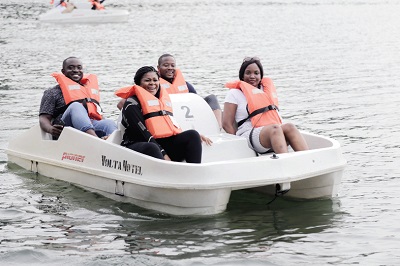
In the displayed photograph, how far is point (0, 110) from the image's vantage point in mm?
14898

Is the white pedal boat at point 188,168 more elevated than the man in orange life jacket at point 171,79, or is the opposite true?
the man in orange life jacket at point 171,79

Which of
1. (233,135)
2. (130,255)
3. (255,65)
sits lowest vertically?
(130,255)

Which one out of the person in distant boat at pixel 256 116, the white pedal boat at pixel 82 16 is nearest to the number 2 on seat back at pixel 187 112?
the person in distant boat at pixel 256 116

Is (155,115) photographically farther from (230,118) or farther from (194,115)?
(230,118)

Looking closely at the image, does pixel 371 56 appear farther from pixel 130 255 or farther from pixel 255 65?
pixel 130 255

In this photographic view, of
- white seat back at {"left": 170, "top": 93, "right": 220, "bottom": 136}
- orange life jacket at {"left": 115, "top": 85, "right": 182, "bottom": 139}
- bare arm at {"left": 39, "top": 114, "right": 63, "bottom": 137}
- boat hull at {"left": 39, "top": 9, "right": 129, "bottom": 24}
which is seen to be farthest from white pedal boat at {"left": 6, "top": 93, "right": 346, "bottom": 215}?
boat hull at {"left": 39, "top": 9, "right": 129, "bottom": 24}

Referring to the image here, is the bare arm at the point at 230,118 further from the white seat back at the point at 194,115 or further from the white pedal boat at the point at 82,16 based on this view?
the white pedal boat at the point at 82,16

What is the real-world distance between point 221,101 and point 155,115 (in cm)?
735

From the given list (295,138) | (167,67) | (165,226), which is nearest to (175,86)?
(167,67)

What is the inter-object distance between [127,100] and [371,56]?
15.7 m

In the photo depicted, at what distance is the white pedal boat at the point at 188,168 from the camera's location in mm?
7867

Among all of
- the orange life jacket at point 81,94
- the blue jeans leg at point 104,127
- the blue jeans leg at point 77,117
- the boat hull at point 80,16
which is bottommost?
the blue jeans leg at point 104,127

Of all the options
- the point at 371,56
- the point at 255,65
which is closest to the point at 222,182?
the point at 255,65

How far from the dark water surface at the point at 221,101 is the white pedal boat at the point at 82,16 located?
0.83 metres
